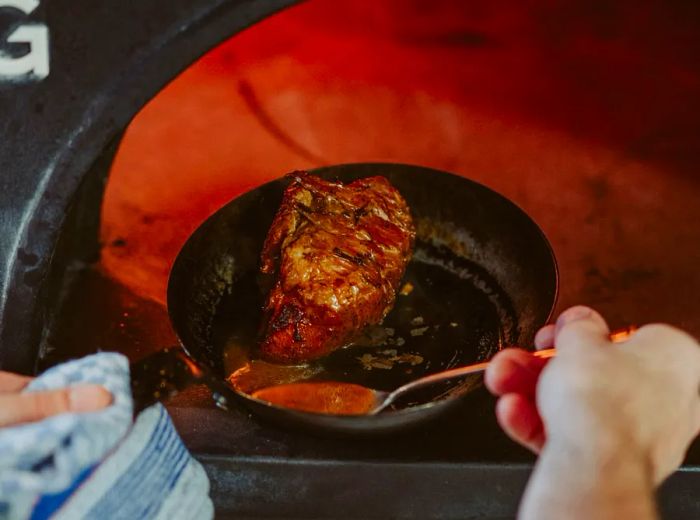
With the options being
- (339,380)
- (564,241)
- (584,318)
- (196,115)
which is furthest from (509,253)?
(196,115)

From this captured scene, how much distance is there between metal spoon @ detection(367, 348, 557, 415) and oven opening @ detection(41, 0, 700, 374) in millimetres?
719

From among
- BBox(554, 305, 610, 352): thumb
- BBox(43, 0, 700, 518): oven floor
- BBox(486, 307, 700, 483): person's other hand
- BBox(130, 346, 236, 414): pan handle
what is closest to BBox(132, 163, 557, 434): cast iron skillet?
BBox(130, 346, 236, 414): pan handle

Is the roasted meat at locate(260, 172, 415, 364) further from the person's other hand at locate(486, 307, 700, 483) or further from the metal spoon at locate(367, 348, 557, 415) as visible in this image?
the person's other hand at locate(486, 307, 700, 483)

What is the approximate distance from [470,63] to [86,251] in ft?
5.84

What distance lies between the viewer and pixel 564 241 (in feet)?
7.63

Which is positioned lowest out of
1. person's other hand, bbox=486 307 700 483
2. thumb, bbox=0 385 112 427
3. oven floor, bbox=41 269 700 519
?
oven floor, bbox=41 269 700 519

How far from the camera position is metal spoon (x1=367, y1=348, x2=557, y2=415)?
1360 millimetres

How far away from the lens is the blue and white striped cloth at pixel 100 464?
1126 mm

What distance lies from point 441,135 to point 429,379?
5.17 ft

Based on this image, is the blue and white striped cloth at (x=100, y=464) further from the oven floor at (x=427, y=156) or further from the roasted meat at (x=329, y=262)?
the roasted meat at (x=329, y=262)

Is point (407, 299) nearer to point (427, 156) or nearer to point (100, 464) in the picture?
point (427, 156)

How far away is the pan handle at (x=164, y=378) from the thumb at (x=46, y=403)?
16.4 inches

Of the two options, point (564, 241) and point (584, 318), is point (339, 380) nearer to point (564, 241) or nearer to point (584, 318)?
point (584, 318)

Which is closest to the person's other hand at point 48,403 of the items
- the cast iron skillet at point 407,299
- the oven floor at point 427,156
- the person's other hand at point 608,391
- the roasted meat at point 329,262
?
the cast iron skillet at point 407,299
